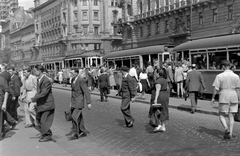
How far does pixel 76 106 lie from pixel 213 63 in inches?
429

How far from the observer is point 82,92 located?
9.23m

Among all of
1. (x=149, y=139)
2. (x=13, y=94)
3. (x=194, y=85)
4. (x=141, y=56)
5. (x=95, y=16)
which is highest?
(x=95, y=16)

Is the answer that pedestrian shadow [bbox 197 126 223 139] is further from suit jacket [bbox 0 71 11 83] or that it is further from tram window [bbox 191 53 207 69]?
tram window [bbox 191 53 207 69]

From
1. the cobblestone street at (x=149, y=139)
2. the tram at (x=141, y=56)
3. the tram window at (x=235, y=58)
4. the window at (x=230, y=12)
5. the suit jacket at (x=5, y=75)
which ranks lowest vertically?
the cobblestone street at (x=149, y=139)

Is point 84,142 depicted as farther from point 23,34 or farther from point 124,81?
point 23,34

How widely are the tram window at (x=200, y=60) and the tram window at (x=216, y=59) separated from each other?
0.43m

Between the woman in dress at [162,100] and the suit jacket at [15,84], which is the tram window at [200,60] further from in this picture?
the suit jacket at [15,84]

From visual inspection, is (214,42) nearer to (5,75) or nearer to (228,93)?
(228,93)

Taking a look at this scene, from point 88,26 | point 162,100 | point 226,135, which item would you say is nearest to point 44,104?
point 162,100

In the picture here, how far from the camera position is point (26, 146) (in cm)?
823

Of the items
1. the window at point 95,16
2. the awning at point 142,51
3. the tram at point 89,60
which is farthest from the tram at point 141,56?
the window at point 95,16

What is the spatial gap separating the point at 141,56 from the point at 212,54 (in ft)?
30.3

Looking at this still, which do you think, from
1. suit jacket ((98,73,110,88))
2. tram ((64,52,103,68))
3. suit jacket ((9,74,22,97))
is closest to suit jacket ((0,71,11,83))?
suit jacket ((9,74,22,97))

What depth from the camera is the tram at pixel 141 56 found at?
2450 cm
